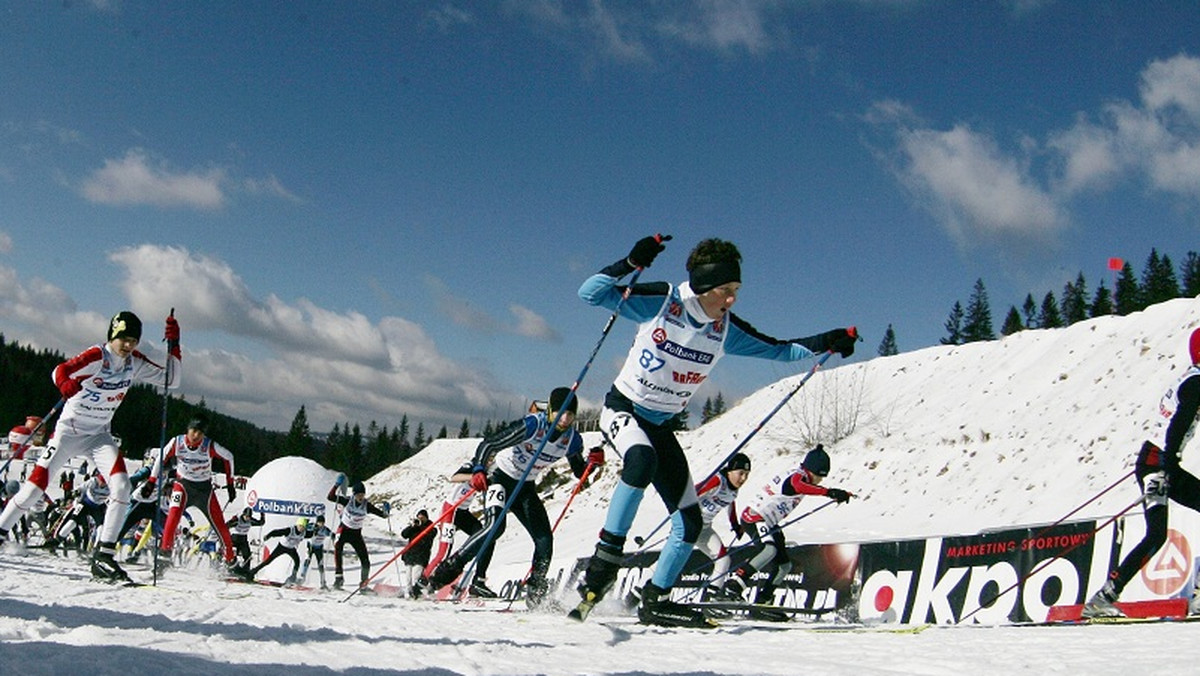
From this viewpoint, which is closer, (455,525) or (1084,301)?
(455,525)

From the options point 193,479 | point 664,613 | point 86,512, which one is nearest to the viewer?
point 664,613

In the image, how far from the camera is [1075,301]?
86875 millimetres

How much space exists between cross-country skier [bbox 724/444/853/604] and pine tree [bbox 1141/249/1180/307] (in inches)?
3242

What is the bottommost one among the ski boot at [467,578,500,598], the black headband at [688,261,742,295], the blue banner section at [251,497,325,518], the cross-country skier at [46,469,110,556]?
the blue banner section at [251,497,325,518]

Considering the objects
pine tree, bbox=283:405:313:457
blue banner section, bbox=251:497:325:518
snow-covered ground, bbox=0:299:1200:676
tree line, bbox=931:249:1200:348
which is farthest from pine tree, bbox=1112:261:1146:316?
pine tree, bbox=283:405:313:457

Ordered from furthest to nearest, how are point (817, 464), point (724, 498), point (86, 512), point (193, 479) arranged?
point (86, 512)
point (193, 479)
point (724, 498)
point (817, 464)

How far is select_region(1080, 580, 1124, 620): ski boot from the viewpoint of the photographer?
6523mm

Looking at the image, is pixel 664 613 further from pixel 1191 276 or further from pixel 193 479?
pixel 1191 276

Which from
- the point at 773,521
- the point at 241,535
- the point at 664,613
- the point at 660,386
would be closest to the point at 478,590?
the point at 773,521

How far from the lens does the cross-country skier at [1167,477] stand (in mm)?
6328

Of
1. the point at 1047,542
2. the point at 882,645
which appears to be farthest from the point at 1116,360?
the point at 882,645

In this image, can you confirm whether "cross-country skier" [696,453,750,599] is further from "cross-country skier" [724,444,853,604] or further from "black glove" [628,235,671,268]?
"black glove" [628,235,671,268]

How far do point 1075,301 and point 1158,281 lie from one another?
828cm

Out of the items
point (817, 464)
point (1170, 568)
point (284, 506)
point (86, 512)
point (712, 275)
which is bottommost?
point (284, 506)
